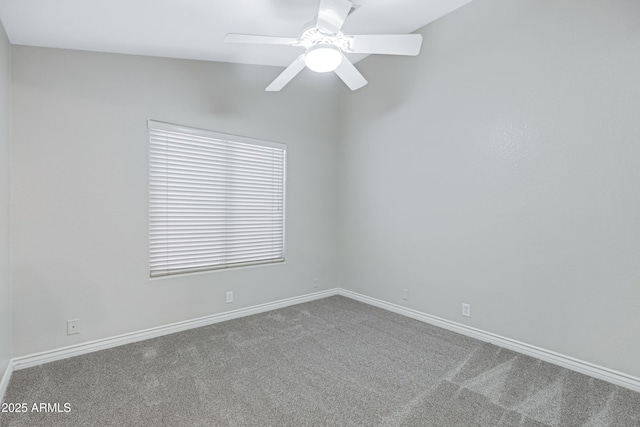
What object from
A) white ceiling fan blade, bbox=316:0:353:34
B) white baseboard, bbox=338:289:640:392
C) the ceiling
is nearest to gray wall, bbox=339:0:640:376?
white baseboard, bbox=338:289:640:392

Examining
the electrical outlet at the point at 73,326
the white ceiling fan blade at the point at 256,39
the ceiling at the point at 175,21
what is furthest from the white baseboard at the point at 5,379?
the white ceiling fan blade at the point at 256,39

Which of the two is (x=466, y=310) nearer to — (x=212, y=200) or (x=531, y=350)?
(x=531, y=350)

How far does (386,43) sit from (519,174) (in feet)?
5.15

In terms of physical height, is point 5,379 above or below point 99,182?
below

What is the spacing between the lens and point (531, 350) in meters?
2.56

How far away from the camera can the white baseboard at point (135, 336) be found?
7.75 ft

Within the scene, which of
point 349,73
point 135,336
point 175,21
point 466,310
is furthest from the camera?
point 466,310

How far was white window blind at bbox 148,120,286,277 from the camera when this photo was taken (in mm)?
2945

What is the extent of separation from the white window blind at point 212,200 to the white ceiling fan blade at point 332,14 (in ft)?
5.64

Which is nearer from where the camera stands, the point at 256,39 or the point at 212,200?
the point at 256,39

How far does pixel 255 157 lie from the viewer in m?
3.57

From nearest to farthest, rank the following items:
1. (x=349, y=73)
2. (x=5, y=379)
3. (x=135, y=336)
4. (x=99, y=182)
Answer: (x=5, y=379) → (x=349, y=73) → (x=99, y=182) → (x=135, y=336)

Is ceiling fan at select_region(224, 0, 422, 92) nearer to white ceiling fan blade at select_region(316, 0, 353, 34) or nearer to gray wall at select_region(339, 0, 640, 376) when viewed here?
white ceiling fan blade at select_region(316, 0, 353, 34)

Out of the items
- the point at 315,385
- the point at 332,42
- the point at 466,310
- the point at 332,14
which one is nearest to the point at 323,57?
the point at 332,42
